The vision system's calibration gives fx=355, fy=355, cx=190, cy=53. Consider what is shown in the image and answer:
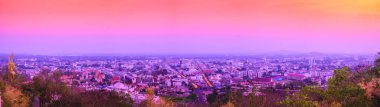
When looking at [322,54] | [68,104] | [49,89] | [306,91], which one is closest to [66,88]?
[49,89]

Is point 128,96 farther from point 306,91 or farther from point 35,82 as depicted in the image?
point 306,91

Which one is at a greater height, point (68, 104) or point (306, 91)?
point (306, 91)

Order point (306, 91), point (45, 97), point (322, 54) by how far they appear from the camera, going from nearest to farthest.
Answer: point (306, 91) → point (45, 97) → point (322, 54)

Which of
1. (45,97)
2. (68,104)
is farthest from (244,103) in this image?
(45,97)

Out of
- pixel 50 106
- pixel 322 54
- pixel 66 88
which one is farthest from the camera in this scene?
pixel 322 54

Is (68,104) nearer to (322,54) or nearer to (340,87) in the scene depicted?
(340,87)

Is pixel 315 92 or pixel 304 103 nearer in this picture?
pixel 304 103

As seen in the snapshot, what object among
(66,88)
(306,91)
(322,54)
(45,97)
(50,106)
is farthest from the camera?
(322,54)

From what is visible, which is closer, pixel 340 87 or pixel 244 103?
pixel 340 87

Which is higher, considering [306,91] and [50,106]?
[306,91]
